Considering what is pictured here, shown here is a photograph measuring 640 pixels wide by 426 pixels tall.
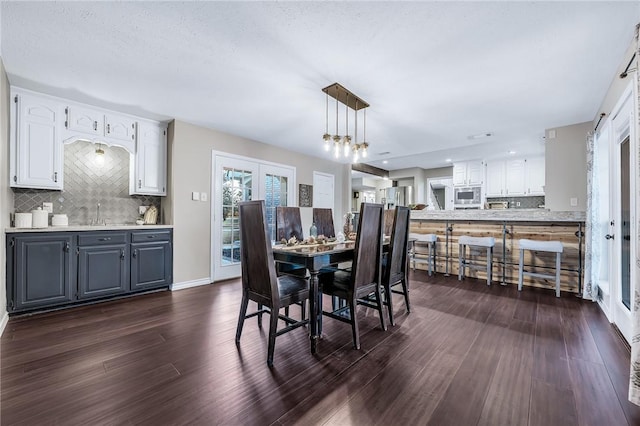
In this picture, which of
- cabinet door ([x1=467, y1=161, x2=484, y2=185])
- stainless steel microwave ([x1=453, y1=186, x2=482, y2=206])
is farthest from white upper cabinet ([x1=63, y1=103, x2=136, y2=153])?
cabinet door ([x1=467, y1=161, x2=484, y2=185])

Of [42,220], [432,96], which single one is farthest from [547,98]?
[42,220]

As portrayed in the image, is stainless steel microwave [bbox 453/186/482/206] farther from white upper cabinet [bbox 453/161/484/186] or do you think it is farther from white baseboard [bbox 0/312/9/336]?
white baseboard [bbox 0/312/9/336]

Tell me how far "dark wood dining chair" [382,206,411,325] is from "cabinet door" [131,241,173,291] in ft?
9.43

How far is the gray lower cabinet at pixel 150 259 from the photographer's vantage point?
3.42 meters

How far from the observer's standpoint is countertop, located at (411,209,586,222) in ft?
12.0

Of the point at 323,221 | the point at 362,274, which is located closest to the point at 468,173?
the point at 323,221

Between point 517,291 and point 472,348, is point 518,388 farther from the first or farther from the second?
point 517,291

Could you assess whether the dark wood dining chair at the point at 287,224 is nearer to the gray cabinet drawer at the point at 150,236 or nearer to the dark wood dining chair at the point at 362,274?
the dark wood dining chair at the point at 362,274

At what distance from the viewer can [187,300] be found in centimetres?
331

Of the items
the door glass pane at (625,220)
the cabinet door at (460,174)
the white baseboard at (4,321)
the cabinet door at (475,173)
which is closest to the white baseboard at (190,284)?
the white baseboard at (4,321)

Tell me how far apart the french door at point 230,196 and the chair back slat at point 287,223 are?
95cm

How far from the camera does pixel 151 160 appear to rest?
3787 mm

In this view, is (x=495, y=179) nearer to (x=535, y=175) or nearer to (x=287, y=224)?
(x=535, y=175)

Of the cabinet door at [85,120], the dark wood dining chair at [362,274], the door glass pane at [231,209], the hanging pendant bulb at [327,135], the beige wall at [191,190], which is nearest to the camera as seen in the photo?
the dark wood dining chair at [362,274]
